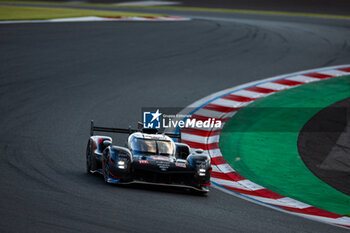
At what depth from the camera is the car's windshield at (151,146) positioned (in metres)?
9.90

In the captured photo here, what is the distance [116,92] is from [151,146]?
21.7 ft

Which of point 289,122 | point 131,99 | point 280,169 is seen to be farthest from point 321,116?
point 131,99

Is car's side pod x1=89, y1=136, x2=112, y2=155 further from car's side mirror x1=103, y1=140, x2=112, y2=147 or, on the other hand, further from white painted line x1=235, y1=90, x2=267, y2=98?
white painted line x1=235, y1=90, x2=267, y2=98

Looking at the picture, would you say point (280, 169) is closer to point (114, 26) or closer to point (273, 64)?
point (273, 64)

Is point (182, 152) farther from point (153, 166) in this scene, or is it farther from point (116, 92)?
point (116, 92)

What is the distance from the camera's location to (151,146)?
998 cm

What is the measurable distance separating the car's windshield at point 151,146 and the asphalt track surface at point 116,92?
67cm

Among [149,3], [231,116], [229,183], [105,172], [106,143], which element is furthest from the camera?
[149,3]

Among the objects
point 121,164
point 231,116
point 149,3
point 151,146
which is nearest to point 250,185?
point 151,146

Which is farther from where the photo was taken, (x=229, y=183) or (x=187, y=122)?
(x=187, y=122)

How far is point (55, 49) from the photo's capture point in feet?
68.6

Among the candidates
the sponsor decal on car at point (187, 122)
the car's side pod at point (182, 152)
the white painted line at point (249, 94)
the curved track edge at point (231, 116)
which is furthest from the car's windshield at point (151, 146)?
the white painted line at point (249, 94)

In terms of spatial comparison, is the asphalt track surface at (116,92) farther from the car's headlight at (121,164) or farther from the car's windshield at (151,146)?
the car's windshield at (151,146)

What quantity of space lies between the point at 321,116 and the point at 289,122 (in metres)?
0.94
